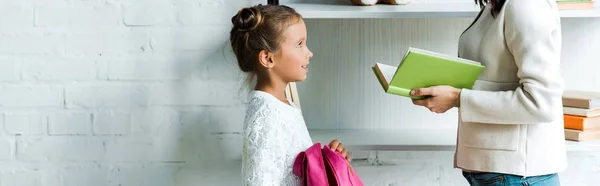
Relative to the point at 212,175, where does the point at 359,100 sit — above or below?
above

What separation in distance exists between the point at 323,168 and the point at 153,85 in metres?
0.79

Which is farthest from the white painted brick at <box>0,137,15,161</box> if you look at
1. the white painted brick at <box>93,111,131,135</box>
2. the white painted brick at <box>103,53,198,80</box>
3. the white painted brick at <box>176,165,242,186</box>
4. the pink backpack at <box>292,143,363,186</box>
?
the pink backpack at <box>292,143,363,186</box>

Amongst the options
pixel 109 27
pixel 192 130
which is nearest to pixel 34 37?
pixel 109 27

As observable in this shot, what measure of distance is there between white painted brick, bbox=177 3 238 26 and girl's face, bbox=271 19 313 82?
496 millimetres

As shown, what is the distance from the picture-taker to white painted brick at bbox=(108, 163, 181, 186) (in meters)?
2.18

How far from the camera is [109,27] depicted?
211 cm

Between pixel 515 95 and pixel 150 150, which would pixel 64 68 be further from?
pixel 515 95

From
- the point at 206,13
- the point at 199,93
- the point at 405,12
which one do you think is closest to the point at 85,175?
the point at 199,93

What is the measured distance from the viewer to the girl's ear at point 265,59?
1.61 m

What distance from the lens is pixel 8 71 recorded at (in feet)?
6.98

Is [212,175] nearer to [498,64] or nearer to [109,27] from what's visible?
[109,27]

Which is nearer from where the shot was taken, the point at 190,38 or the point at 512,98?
the point at 512,98

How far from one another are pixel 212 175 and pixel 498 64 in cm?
99

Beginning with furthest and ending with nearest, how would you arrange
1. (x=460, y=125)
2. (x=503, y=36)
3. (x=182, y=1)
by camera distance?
(x=182, y=1) → (x=460, y=125) → (x=503, y=36)
